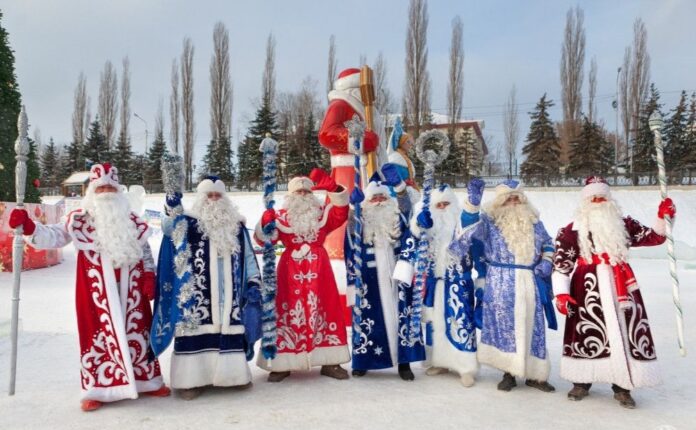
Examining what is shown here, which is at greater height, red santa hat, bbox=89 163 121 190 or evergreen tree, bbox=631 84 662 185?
evergreen tree, bbox=631 84 662 185

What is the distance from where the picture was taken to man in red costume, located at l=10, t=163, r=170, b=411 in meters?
3.35

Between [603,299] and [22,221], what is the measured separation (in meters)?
3.89

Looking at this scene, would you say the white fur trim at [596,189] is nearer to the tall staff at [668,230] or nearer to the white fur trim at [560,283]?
the tall staff at [668,230]

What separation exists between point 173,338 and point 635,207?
1790 cm

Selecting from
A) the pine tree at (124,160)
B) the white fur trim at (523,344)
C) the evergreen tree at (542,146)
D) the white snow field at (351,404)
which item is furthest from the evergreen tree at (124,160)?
the white fur trim at (523,344)

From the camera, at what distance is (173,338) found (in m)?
3.58

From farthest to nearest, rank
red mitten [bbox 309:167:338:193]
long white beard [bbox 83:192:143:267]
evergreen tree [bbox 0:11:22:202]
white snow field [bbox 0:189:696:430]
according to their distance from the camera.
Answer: evergreen tree [bbox 0:11:22:202]
red mitten [bbox 309:167:338:193]
long white beard [bbox 83:192:143:267]
white snow field [bbox 0:189:696:430]

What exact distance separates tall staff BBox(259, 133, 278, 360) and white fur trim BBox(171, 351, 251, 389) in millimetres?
245

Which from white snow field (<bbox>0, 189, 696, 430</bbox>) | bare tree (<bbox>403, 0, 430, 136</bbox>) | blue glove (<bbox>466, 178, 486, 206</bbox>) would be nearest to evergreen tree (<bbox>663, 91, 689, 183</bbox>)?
bare tree (<bbox>403, 0, 430, 136</bbox>)

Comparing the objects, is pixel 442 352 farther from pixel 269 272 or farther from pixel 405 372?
pixel 269 272

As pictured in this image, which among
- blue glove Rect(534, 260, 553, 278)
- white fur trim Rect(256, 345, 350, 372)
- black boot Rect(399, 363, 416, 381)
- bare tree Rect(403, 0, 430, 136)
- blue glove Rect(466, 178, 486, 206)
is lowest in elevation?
black boot Rect(399, 363, 416, 381)

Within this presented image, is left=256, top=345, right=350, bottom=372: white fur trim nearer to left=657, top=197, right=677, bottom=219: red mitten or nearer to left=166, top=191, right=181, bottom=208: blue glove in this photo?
left=166, top=191, right=181, bottom=208: blue glove

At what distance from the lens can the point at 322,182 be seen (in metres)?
4.20

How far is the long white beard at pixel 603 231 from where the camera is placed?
3555 mm
